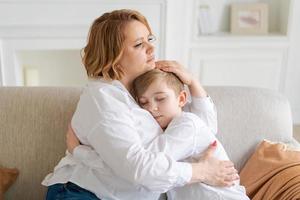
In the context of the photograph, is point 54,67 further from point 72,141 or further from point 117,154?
point 117,154

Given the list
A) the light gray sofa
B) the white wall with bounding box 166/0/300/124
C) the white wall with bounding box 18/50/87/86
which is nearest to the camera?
the light gray sofa

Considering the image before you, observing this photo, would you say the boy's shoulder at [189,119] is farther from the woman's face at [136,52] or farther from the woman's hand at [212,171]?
the woman's face at [136,52]

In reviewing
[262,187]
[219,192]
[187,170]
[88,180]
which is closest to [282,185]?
[262,187]

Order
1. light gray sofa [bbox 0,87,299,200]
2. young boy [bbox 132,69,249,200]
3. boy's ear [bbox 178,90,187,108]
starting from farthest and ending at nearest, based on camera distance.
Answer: light gray sofa [bbox 0,87,299,200]
boy's ear [bbox 178,90,187,108]
young boy [bbox 132,69,249,200]

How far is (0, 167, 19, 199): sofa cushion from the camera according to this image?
151cm

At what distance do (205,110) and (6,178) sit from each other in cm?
78

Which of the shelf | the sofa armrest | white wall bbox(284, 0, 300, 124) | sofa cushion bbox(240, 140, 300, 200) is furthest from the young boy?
white wall bbox(284, 0, 300, 124)

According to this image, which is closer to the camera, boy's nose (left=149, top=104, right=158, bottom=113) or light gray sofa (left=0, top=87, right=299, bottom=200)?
boy's nose (left=149, top=104, right=158, bottom=113)

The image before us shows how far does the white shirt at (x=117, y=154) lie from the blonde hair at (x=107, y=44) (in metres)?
0.05

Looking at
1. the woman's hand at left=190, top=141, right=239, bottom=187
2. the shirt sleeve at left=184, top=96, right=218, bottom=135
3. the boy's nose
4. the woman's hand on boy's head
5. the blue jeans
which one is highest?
the woman's hand on boy's head

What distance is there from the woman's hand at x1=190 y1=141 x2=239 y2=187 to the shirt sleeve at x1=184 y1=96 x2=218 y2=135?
179 mm

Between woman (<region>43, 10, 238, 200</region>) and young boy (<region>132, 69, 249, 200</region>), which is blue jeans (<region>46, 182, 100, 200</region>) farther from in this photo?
young boy (<region>132, 69, 249, 200</region>)

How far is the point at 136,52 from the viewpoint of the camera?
1380 mm

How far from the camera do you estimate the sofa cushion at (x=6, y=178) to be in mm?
1508
